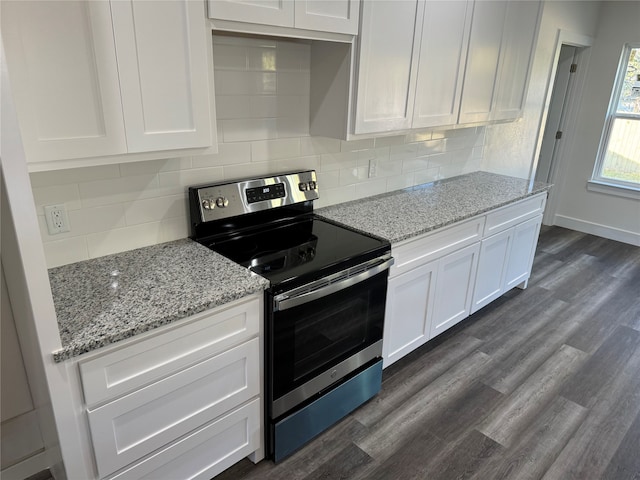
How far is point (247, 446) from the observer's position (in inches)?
72.9

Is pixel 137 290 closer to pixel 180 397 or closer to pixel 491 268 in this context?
pixel 180 397

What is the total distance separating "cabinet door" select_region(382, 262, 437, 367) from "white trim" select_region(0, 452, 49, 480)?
1644 millimetres

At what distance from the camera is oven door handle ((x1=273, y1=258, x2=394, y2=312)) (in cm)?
167

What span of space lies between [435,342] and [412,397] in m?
0.58

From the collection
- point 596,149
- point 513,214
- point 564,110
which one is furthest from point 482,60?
point 596,149

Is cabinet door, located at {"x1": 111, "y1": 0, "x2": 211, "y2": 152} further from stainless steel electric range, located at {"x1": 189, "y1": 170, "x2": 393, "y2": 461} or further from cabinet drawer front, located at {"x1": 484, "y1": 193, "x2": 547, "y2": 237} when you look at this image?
cabinet drawer front, located at {"x1": 484, "y1": 193, "x2": 547, "y2": 237}

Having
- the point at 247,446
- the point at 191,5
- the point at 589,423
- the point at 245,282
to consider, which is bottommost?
the point at 589,423

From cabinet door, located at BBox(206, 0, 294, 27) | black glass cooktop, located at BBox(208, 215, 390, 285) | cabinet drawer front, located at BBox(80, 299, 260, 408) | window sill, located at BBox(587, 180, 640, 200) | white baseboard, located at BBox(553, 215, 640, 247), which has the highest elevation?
cabinet door, located at BBox(206, 0, 294, 27)

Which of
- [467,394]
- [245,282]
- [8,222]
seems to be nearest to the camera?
[8,222]

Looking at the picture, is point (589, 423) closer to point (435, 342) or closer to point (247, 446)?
point (435, 342)

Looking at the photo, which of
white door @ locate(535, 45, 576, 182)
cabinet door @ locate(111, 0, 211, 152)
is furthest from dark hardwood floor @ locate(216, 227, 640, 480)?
white door @ locate(535, 45, 576, 182)

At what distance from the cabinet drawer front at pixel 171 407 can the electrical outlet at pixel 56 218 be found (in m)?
0.70

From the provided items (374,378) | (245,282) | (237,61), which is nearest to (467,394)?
(374,378)

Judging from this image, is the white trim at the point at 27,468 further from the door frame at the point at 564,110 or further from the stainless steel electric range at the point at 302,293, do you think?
the door frame at the point at 564,110
